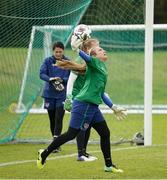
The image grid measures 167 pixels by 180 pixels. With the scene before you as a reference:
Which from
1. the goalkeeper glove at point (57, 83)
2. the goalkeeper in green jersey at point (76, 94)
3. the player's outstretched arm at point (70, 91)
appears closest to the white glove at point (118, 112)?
the goalkeeper in green jersey at point (76, 94)

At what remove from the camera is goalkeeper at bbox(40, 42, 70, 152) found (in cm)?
1358

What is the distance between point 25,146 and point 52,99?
A: 1265 millimetres

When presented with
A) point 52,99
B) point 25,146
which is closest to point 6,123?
point 25,146

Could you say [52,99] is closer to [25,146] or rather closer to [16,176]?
[25,146]

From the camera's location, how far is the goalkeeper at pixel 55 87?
44.5 feet

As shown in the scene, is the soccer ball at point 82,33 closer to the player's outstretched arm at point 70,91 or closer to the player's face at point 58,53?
the player's outstretched arm at point 70,91

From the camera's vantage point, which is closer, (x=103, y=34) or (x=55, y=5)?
(x=55, y=5)

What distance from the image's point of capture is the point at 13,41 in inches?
588

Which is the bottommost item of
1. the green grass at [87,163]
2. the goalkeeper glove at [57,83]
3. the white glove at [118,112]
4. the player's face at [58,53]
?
the green grass at [87,163]

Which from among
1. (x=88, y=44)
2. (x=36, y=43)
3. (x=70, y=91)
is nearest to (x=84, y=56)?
(x=88, y=44)

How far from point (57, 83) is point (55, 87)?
0.09 meters

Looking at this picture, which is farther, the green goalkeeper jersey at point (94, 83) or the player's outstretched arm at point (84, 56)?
the green goalkeeper jersey at point (94, 83)

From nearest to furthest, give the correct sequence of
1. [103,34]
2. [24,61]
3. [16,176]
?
1. [16,176]
2. [24,61]
3. [103,34]

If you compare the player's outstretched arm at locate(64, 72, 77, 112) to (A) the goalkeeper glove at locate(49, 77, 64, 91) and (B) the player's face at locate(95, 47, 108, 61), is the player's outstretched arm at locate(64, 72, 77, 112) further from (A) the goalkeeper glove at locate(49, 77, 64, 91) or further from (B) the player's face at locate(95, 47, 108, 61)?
(A) the goalkeeper glove at locate(49, 77, 64, 91)
